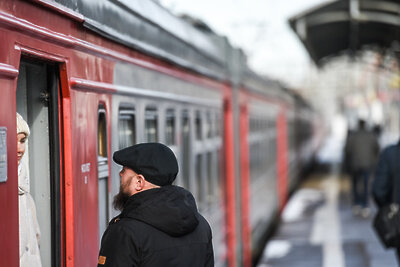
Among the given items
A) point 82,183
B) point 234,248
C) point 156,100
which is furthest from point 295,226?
point 82,183

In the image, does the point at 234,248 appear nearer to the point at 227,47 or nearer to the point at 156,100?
the point at 227,47

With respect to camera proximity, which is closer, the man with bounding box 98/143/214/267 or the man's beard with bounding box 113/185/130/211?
the man with bounding box 98/143/214/267

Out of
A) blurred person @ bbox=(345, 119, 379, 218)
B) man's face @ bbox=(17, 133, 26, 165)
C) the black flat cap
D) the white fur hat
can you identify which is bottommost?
blurred person @ bbox=(345, 119, 379, 218)

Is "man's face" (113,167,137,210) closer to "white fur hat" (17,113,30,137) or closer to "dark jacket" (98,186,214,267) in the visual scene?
"dark jacket" (98,186,214,267)

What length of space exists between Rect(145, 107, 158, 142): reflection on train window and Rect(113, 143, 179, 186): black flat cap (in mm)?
1659

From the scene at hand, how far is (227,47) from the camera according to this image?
327 inches

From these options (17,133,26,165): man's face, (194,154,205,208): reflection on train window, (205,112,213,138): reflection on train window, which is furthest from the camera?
(205,112,213,138): reflection on train window

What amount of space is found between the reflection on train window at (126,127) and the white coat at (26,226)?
106 centimetres

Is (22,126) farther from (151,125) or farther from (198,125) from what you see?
(198,125)

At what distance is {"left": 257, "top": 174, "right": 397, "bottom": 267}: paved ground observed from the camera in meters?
9.88

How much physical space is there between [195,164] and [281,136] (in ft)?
30.8

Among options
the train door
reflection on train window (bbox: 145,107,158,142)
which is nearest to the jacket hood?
the train door

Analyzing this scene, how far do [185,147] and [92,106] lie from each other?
7.68 ft

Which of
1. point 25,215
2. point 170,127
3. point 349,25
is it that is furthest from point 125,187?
point 349,25
